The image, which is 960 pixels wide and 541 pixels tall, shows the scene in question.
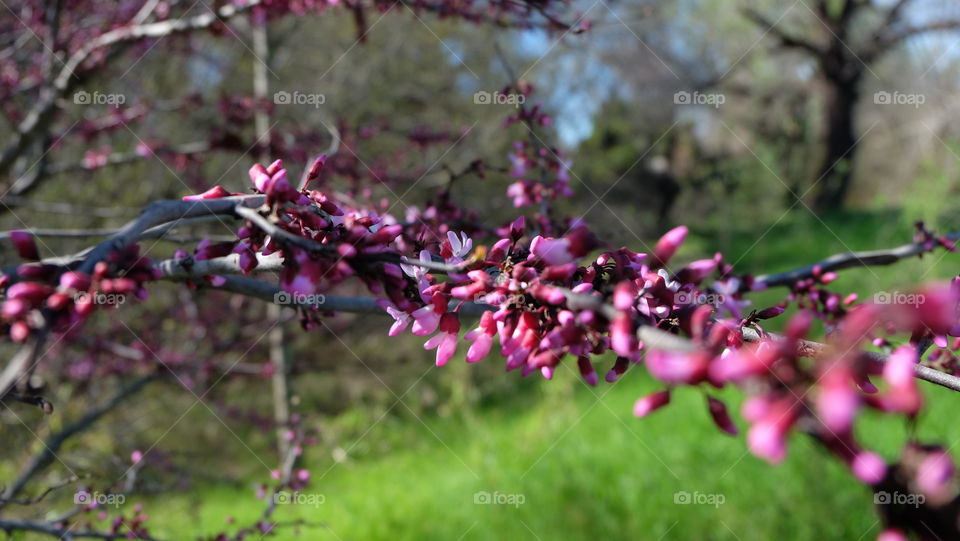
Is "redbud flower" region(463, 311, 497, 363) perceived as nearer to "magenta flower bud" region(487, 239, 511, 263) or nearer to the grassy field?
"magenta flower bud" region(487, 239, 511, 263)

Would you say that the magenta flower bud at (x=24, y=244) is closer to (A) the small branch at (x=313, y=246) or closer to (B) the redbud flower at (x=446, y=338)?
(A) the small branch at (x=313, y=246)

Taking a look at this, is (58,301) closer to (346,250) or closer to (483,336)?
(346,250)

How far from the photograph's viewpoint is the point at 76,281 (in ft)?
2.60

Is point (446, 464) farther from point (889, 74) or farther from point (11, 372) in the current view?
point (889, 74)

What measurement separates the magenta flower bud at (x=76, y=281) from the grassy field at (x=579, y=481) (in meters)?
1.83

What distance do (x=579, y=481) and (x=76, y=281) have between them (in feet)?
14.5

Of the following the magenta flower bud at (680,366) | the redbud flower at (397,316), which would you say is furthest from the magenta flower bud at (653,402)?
the redbud flower at (397,316)

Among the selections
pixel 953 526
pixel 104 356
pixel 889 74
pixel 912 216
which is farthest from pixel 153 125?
pixel 889 74

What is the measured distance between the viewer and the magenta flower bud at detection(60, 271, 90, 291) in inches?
31.2

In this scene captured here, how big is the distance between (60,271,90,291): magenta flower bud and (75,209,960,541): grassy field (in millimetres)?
1828

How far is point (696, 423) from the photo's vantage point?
18.9 feet

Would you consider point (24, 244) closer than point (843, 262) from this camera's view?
Yes

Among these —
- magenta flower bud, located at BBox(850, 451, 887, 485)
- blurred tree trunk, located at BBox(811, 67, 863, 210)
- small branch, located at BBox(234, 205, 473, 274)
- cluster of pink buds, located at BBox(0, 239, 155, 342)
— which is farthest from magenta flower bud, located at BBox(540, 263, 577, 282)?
blurred tree trunk, located at BBox(811, 67, 863, 210)

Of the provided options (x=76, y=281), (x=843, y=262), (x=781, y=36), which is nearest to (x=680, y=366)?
(x=76, y=281)
